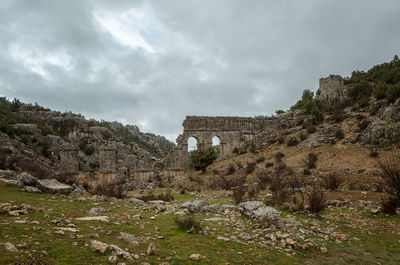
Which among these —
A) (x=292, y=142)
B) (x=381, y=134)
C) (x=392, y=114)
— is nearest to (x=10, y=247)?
(x=381, y=134)

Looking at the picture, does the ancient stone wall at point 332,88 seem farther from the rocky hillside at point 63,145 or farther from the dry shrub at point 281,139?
the rocky hillside at point 63,145

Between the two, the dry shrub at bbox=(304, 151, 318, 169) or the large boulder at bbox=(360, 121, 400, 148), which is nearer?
the large boulder at bbox=(360, 121, 400, 148)

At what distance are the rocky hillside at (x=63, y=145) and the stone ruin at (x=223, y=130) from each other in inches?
213

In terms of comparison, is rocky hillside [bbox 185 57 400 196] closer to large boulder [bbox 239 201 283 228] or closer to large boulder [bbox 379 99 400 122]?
large boulder [bbox 379 99 400 122]

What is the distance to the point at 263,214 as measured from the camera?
5.34 metres

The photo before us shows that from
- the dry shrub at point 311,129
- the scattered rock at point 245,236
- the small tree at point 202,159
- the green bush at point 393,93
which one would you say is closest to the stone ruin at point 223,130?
the small tree at point 202,159

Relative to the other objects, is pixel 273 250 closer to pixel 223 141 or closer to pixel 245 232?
pixel 245 232

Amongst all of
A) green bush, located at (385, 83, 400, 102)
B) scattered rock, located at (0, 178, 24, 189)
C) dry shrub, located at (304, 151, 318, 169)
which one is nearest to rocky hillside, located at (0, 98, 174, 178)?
scattered rock, located at (0, 178, 24, 189)

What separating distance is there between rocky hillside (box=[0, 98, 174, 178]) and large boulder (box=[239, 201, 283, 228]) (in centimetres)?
1062

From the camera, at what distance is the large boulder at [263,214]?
198 inches

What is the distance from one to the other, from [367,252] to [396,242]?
1.03 m

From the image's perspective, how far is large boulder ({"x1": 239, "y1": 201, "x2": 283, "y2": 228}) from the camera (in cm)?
502

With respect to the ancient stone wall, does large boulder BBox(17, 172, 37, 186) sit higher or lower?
lower

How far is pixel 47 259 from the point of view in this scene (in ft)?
8.17
